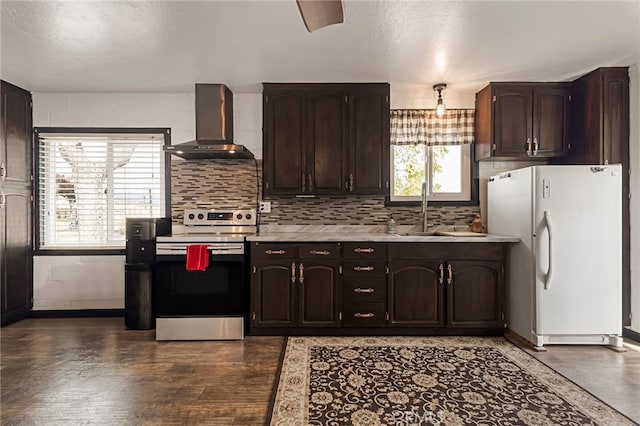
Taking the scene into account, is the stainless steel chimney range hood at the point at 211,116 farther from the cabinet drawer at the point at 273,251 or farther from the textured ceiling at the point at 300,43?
the cabinet drawer at the point at 273,251

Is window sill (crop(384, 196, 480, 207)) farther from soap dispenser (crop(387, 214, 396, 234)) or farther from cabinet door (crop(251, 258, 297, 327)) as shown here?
cabinet door (crop(251, 258, 297, 327))

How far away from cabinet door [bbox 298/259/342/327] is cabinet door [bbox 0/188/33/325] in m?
2.91

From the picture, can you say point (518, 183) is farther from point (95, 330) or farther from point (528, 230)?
point (95, 330)

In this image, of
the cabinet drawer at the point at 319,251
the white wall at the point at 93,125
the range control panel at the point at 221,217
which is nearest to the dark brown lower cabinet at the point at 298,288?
the cabinet drawer at the point at 319,251

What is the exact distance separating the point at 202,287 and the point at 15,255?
2.09 meters

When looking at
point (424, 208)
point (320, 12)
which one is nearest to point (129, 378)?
point (320, 12)

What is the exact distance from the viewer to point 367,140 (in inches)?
136

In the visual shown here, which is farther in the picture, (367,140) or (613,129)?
(367,140)

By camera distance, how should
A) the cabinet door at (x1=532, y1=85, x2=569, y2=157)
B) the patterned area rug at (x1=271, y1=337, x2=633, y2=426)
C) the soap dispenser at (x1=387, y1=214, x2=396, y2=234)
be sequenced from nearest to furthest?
the patterned area rug at (x1=271, y1=337, x2=633, y2=426), the cabinet door at (x1=532, y1=85, x2=569, y2=157), the soap dispenser at (x1=387, y1=214, x2=396, y2=234)

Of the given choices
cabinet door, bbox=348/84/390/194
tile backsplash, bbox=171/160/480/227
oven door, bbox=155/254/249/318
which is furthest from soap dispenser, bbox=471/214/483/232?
oven door, bbox=155/254/249/318

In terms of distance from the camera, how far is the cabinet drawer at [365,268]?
10.3 feet

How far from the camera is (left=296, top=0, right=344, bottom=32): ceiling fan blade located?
1458 millimetres

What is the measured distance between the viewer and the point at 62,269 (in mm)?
3760

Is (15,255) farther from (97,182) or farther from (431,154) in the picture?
(431,154)
